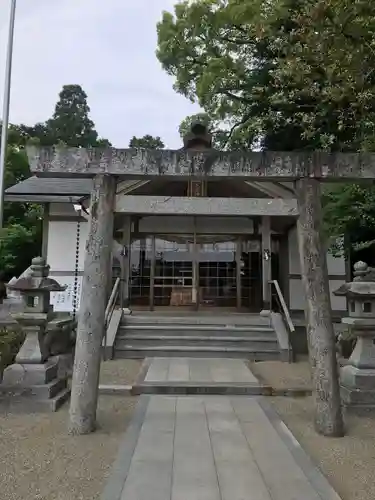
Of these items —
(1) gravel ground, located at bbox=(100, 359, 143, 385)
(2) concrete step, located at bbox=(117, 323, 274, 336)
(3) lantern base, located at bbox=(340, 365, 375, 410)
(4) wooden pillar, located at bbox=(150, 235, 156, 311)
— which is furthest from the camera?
(4) wooden pillar, located at bbox=(150, 235, 156, 311)

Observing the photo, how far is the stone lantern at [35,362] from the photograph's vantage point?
5258 mm

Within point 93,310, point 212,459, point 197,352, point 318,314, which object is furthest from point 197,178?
point 197,352

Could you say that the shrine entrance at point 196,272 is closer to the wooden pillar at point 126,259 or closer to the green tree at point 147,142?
the wooden pillar at point 126,259

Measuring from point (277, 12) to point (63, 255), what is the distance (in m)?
8.63

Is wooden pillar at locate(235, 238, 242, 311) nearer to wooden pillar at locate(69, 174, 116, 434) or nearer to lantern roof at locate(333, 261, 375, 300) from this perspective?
lantern roof at locate(333, 261, 375, 300)

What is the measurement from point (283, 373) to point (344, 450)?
11.9 feet

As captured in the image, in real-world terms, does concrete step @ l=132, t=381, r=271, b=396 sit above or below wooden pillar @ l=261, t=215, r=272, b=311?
below

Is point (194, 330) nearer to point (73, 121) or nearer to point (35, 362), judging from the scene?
point (35, 362)

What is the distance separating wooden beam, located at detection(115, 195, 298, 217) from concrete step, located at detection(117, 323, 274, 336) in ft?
16.8

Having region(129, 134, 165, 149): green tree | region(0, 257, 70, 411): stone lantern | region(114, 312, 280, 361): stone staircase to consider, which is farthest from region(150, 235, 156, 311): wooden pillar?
region(129, 134, 165, 149): green tree

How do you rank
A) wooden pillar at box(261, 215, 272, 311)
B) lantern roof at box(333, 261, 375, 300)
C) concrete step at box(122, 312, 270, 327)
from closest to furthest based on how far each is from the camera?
lantern roof at box(333, 261, 375, 300) < concrete step at box(122, 312, 270, 327) < wooden pillar at box(261, 215, 272, 311)

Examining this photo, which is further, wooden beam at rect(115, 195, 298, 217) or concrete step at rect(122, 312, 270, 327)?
concrete step at rect(122, 312, 270, 327)

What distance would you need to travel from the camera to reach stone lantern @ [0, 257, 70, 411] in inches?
207

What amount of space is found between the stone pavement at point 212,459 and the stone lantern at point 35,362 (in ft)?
4.16
